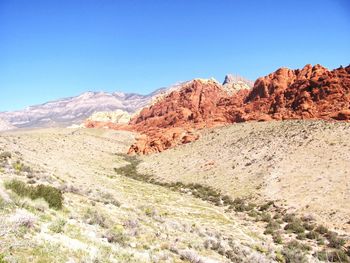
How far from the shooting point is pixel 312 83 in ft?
266

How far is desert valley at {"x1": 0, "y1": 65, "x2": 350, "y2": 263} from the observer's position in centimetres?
1278

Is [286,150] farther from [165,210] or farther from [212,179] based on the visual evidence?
[165,210]

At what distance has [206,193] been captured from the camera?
39562 mm

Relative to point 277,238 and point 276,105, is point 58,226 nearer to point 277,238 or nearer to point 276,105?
point 277,238

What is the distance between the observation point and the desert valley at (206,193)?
12.8 metres

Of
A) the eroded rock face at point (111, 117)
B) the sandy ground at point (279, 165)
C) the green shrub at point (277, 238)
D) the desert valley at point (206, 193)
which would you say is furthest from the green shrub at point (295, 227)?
the eroded rock face at point (111, 117)

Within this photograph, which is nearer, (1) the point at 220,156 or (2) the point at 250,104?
(1) the point at 220,156

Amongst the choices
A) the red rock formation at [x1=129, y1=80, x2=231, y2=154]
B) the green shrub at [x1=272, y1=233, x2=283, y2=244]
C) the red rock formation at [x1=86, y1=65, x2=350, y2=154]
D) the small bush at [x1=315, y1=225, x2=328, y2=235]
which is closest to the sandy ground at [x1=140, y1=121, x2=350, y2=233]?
the small bush at [x1=315, y1=225, x2=328, y2=235]

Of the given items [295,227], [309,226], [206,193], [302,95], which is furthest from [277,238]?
[302,95]

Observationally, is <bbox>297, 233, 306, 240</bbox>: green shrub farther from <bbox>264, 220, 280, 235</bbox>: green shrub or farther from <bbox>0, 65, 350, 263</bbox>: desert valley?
<bbox>264, 220, 280, 235</bbox>: green shrub

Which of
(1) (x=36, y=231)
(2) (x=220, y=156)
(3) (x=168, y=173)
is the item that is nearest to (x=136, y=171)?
(3) (x=168, y=173)

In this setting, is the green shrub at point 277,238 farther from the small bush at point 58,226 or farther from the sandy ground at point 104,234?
the small bush at point 58,226

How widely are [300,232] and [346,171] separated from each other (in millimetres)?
13094

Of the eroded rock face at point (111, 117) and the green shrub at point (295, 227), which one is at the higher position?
the eroded rock face at point (111, 117)
